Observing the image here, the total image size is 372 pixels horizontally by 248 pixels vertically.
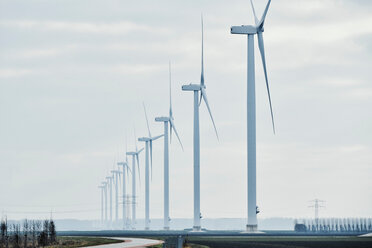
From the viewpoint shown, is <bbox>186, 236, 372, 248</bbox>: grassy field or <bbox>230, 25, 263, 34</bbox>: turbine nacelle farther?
<bbox>230, 25, 263, 34</bbox>: turbine nacelle

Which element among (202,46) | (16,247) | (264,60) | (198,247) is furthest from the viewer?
(202,46)

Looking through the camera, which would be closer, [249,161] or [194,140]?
[249,161]

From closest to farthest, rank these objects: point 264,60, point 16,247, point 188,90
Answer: point 16,247
point 264,60
point 188,90

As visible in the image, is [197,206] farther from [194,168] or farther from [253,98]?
[253,98]

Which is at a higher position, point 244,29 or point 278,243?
point 244,29

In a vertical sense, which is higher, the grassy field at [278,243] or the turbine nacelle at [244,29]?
the turbine nacelle at [244,29]

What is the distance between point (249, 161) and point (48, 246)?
37.3 m

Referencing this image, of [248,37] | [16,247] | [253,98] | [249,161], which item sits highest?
[248,37]

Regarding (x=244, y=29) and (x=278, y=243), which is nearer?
(x=278, y=243)

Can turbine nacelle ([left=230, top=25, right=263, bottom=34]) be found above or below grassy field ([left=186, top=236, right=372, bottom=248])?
above

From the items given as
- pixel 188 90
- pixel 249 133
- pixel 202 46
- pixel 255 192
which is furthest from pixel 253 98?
pixel 188 90

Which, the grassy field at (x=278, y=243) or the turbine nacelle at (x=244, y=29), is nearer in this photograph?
the grassy field at (x=278, y=243)

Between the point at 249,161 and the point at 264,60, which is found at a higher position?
the point at 264,60

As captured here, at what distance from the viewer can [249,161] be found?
135 metres
